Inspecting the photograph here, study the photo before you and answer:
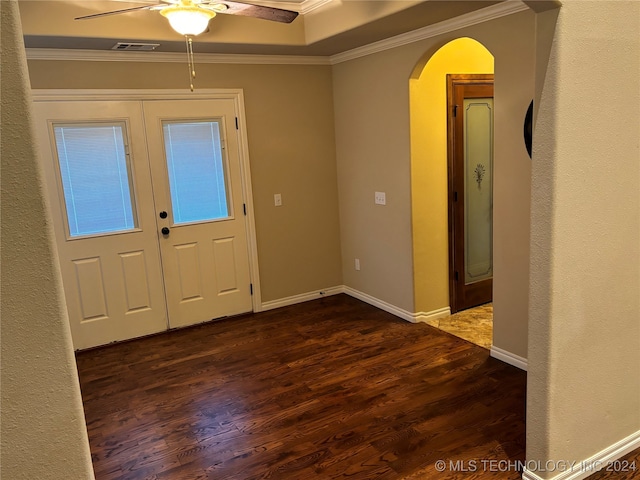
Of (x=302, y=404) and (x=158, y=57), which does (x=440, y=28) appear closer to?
(x=158, y=57)

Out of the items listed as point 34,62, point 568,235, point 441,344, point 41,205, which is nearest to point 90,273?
point 34,62

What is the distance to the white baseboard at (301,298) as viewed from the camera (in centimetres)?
497

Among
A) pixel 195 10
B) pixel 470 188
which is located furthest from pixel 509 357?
pixel 195 10

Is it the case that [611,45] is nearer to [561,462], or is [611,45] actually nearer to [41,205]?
[561,462]

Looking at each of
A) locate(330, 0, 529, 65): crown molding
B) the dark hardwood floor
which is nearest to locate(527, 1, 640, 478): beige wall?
the dark hardwood floor

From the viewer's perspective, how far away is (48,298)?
4.16 ft

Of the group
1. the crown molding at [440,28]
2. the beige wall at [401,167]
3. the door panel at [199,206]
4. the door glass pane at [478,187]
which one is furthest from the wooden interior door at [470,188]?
the door panel at [199,206]

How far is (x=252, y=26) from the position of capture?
3994mm

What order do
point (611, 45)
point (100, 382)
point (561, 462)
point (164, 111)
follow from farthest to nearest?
1. point (164, 111)
2. point (100, 382)
3. point (561, 462)
4. point (611, 45)

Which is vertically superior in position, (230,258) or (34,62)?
(34,62)

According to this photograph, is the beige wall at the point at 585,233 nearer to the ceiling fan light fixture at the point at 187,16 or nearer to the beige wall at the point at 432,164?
the ceiling fan light fixture at the point at 187,16

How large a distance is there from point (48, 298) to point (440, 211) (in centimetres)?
359

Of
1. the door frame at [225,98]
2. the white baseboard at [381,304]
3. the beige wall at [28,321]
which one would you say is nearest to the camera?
the beige wall at [28,321]

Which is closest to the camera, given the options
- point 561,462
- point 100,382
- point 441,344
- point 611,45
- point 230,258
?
point 611,45
